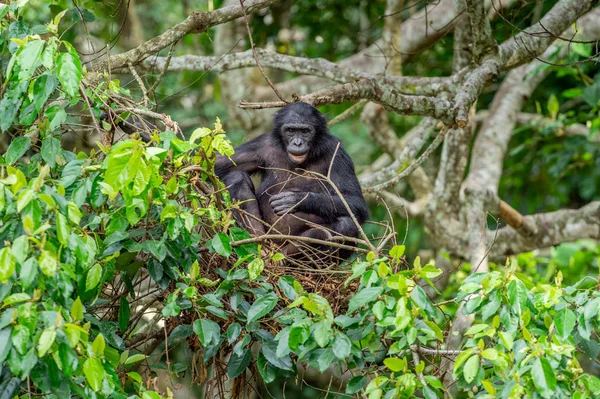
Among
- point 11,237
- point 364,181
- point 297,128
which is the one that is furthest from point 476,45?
point 11,237

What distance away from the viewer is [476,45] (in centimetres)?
578

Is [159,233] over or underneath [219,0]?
underneath

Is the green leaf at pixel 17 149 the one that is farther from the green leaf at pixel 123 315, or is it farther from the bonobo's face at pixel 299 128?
the bonobo's face at pixel 299 128

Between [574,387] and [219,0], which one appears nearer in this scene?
[574,387]

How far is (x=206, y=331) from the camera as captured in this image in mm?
3770

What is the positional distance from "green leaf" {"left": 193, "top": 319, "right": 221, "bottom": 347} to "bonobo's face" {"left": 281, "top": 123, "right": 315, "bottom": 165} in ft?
7.65

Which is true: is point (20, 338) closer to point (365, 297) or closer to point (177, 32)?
point (365, 297)

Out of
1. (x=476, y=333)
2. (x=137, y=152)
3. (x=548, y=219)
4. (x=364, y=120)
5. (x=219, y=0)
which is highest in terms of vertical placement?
(x=219, y=0)

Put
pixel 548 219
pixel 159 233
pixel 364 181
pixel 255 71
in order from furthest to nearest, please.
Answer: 1. pixel 255 71
2. pixel 548 219
3. pixel 364 181
4. pixel 159 233

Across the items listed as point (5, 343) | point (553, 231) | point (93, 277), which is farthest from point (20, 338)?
point (553, 231)

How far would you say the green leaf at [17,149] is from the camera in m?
3.90

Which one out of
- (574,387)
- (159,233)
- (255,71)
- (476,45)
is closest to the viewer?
(574,387)

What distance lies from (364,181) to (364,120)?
3.70ft

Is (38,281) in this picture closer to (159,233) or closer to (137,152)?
(137,152)
